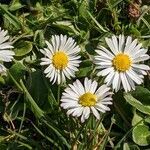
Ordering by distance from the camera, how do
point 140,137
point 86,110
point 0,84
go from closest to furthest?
1. point 86,110
2. point 140,137
3. point 0,84

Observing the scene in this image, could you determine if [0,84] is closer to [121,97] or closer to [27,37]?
[27,37]

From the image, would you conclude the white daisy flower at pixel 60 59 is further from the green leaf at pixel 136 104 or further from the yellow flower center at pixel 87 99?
the green leaf at pixel 136 104

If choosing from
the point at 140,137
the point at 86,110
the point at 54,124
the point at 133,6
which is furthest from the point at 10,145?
the point at 133,6

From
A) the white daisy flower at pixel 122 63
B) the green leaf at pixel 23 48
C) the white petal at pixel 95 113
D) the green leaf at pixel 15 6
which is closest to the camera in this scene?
the white petal at pixel 95 113

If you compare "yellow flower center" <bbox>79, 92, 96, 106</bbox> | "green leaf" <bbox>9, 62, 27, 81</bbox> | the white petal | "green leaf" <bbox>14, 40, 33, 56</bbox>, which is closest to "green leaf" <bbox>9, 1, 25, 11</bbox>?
"green leaf" <bbox>14, 40, 33, 56</bbox>

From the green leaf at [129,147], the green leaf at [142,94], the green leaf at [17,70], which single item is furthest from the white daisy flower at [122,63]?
the green leaf at [17,70]

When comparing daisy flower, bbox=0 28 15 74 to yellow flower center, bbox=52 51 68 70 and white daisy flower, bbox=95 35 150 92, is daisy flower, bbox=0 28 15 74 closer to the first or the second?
yellow flower center, bbox=52 51 68 70

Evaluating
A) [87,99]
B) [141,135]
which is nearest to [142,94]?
[141,135]

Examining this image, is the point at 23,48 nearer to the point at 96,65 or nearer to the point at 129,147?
the point at 96,65
